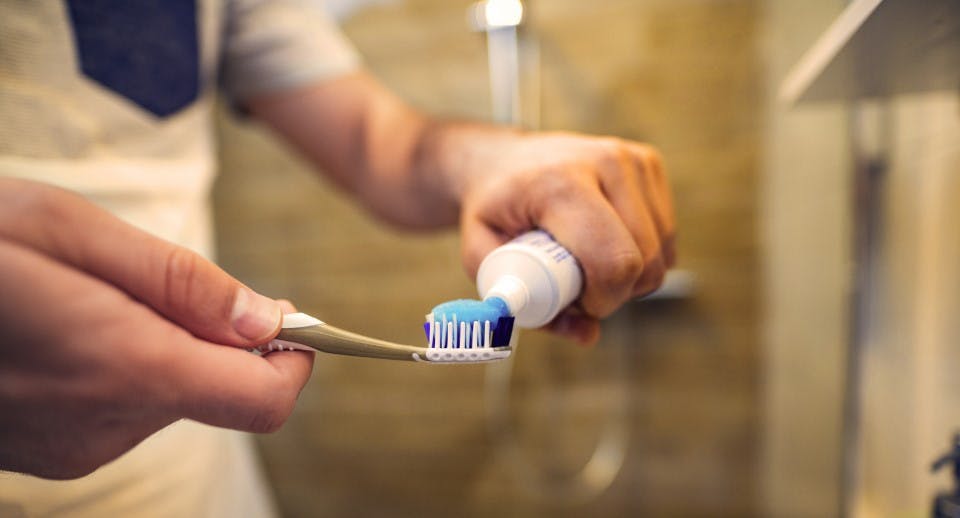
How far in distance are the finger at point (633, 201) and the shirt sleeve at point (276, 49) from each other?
37 centimetres

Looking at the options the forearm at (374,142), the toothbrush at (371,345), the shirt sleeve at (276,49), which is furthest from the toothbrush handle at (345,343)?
the shirt sleeve at (276,49)

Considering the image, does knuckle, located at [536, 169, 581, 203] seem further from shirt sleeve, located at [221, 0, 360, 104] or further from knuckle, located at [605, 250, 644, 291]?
shirt sleeve, located at [221, 0, 360, 104]

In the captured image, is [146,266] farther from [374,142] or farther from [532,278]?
[374,142]

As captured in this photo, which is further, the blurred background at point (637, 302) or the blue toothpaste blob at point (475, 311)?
the blurred background at point (637, 302)

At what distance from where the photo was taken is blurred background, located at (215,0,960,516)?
0.83 m

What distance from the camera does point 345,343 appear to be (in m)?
0.27

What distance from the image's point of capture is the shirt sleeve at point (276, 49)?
60 cm

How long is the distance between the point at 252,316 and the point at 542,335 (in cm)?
100

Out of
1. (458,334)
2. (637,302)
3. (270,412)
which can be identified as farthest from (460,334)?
(637,302)

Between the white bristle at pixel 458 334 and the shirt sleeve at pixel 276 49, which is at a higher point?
the shirt sleeve at pixel 276 49

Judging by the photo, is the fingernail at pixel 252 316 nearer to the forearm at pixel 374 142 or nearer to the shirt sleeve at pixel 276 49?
the forearm at pixel 374 142

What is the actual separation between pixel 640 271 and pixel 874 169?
46cm

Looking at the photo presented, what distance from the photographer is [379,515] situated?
1.38 m

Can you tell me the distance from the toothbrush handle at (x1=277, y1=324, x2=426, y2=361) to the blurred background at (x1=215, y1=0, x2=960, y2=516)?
17.9 inches
